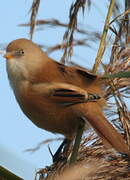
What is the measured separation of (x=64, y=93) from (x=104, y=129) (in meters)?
0.27

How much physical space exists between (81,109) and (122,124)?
0.85 ft

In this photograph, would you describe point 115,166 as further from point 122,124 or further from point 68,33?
point 68,33

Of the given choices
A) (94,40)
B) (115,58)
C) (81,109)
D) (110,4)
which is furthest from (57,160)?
(110,4)

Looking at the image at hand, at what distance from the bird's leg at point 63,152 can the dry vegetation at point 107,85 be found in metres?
0.11

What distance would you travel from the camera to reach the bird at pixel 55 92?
81.9 inches

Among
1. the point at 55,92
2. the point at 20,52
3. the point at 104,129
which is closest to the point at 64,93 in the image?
the point at 55,92

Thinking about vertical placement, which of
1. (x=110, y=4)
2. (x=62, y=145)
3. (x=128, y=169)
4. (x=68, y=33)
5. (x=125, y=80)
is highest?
(x=110, y=4)

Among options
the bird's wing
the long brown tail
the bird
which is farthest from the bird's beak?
the long brown tail

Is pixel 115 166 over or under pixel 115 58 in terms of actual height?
under

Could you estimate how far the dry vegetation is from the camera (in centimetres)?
160

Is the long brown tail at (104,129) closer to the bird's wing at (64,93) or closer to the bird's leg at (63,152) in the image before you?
the bird's wing at (64,93)

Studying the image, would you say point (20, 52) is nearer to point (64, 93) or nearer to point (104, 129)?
point (64, 93)

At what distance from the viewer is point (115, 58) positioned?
7.06 ft

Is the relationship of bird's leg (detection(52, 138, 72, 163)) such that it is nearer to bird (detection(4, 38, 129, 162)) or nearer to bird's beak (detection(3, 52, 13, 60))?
bird (detection(4, 38, 129, 162))
